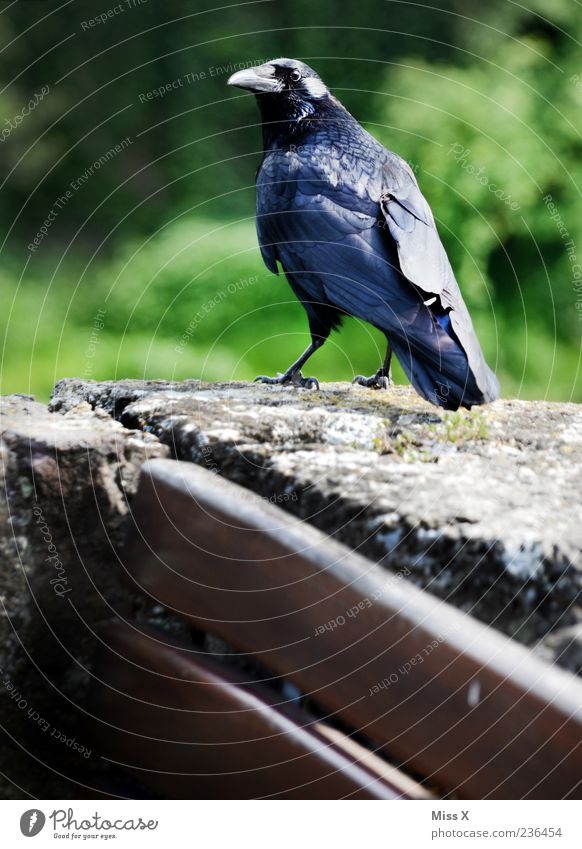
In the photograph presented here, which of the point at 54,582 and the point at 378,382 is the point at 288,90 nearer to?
the point at 378,382

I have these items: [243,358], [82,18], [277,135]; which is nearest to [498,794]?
[277,135]

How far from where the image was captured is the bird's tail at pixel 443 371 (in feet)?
4.97

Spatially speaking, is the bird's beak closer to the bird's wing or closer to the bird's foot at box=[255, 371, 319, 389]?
the bird's wing

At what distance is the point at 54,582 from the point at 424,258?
89 centimetres

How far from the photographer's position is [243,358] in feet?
10.7

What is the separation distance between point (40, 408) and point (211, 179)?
2.43 meters

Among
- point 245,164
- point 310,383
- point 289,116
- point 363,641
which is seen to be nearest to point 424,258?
point 310,383

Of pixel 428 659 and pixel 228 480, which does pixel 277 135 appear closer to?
pixel 228 480

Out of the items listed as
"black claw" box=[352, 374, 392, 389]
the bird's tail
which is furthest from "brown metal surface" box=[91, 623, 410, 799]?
"black claw" box=[352, 374, 392, 389]

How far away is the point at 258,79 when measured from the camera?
174 centimetres

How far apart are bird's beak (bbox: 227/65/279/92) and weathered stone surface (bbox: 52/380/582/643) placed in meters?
0.61

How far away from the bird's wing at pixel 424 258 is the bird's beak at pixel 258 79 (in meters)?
0.30

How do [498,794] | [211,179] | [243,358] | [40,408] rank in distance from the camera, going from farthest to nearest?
[211,179] → [243,358] → [40,408] → [498,794]

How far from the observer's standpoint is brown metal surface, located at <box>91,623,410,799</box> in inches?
38.6
